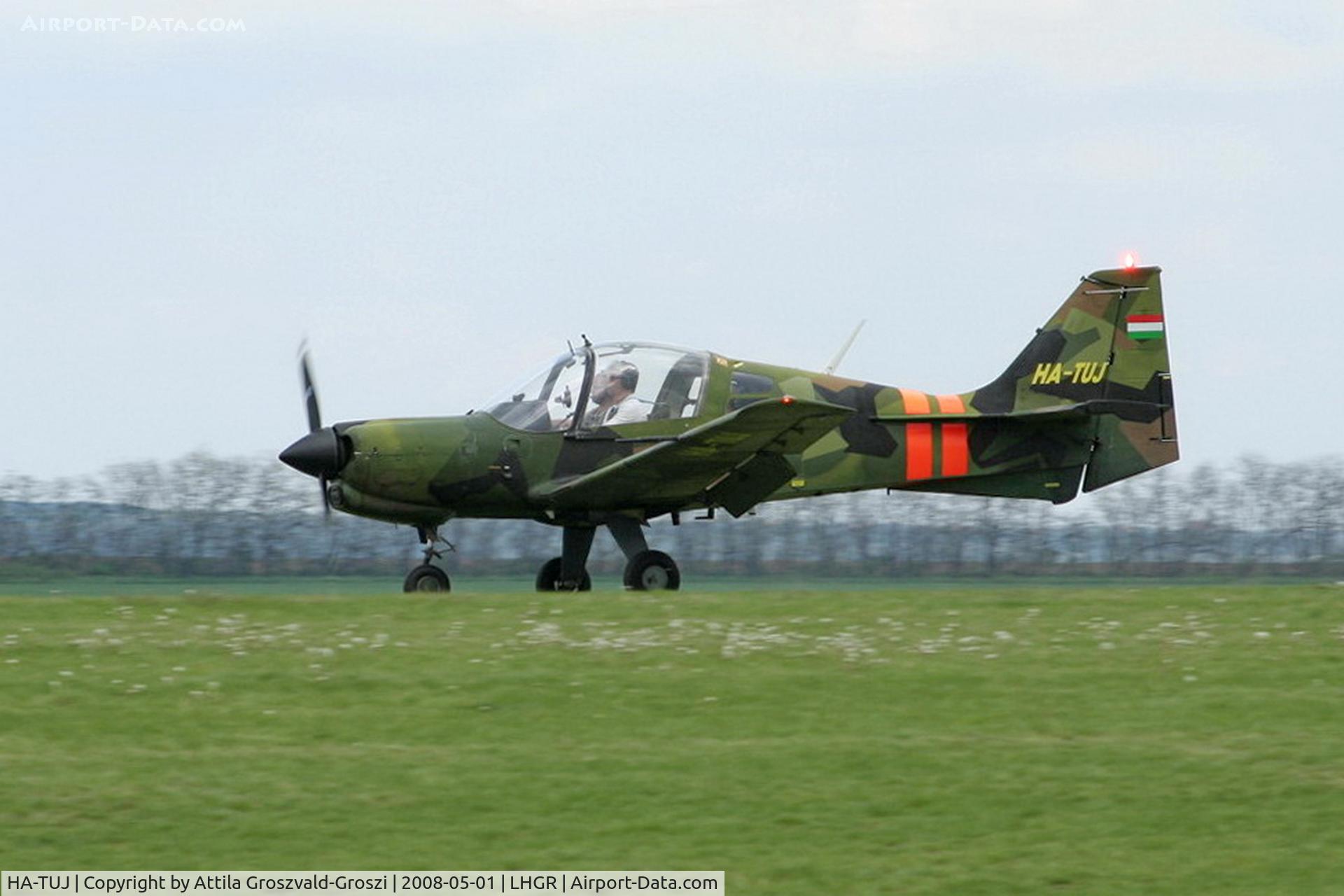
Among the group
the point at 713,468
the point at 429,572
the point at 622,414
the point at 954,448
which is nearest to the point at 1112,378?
the point at 954,448

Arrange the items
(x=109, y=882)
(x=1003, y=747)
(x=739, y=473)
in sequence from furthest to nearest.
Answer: (x=739, y=473) < (x=1003, y=747) < (x=109, y=882)

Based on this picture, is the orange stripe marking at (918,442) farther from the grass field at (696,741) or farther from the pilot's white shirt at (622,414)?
the grass field at (696,741)

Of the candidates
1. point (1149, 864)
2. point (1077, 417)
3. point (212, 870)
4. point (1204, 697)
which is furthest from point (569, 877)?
point (1077, 417)

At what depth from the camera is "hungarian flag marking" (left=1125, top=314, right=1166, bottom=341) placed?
757 inches

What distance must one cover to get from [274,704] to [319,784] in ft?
5.51

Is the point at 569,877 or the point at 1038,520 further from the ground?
the point at 1038,520

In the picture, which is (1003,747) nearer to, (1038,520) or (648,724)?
(648,724)

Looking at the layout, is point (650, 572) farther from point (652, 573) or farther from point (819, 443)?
point (819, 443)

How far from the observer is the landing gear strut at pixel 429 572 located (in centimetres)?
1747

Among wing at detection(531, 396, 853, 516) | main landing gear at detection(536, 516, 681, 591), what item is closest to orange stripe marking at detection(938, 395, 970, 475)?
wing at detection(531, 396, 853, 516)

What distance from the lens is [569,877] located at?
745cm

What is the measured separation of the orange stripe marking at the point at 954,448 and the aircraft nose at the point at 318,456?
6.02 m

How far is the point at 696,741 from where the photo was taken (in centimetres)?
955
